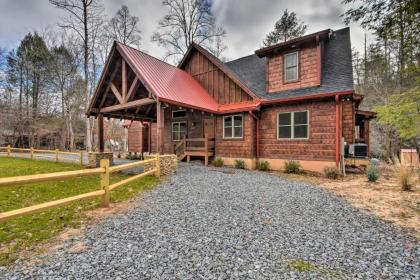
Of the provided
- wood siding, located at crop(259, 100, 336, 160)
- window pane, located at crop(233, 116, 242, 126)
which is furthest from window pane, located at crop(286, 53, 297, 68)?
window pane, located at crop(233, 116, 242, 126)

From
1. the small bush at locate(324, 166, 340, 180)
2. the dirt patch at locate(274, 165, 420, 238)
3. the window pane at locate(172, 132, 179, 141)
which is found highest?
the window pane at locate(172, 132, 179, 141)

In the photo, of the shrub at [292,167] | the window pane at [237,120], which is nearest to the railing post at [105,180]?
the shrub at [292,167]

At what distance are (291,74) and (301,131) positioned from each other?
3.10 metres

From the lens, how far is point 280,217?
4.07 metres

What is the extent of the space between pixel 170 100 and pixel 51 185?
4947mm

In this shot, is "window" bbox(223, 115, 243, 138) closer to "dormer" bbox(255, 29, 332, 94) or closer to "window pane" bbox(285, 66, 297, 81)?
"dormer" bbox(255, 29, 332, 94)

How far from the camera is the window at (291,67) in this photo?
10320mm

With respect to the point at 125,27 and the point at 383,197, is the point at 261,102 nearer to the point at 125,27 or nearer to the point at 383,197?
the point at 383,197

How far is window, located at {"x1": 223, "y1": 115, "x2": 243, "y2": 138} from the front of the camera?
10922 mm

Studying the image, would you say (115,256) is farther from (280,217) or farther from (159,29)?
(159,29)

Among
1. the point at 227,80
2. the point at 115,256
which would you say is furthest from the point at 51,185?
the point at 227,80

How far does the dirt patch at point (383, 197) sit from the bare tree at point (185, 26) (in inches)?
665

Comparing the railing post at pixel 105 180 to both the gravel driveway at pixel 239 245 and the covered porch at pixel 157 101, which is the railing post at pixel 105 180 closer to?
the gravel driveway at pixel 239 245

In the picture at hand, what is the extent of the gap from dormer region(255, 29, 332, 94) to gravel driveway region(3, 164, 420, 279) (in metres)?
6.91
